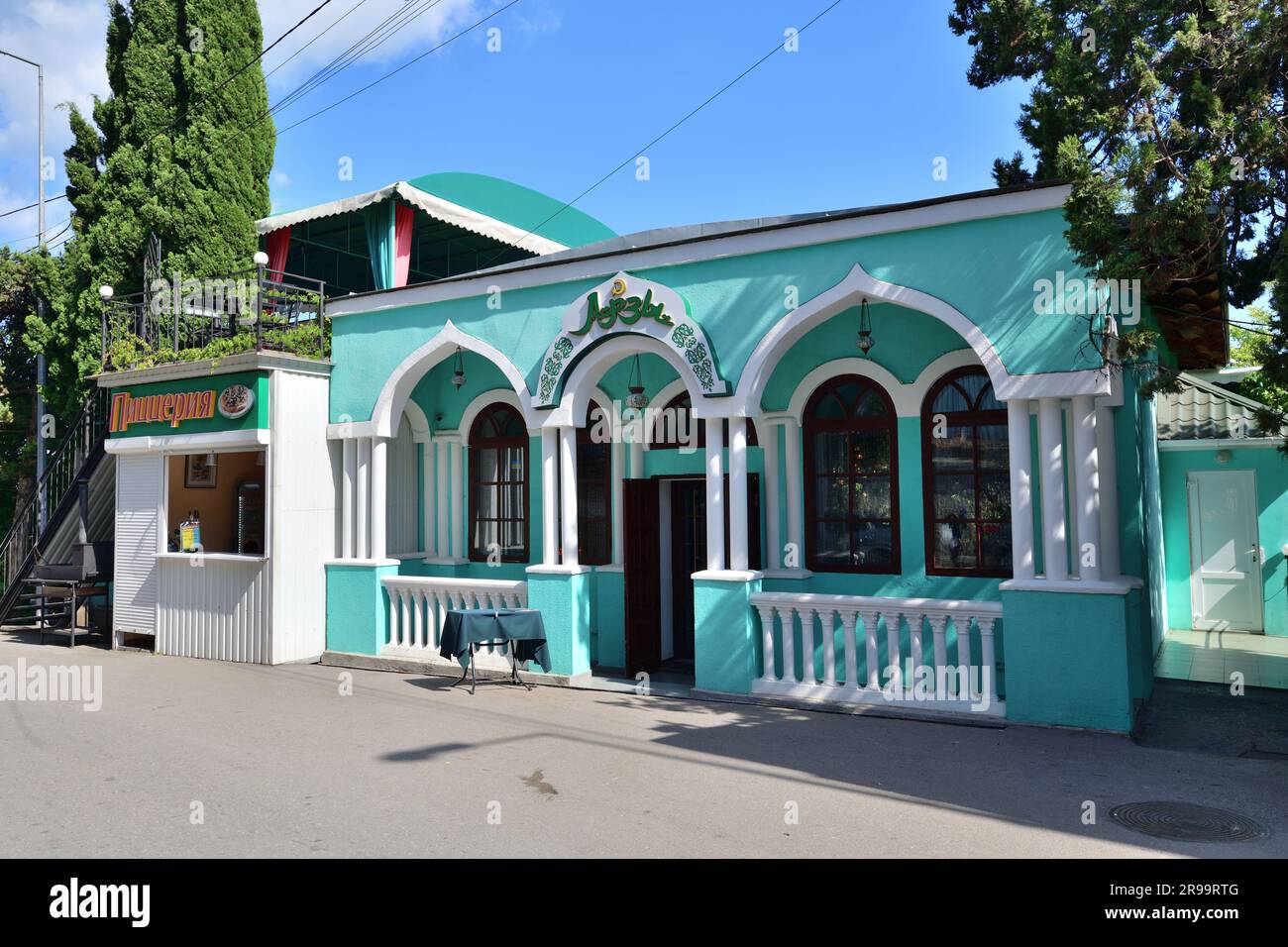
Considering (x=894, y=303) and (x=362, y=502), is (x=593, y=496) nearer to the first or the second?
(x=362, y=502)

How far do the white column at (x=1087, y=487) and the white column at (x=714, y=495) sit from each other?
294 centimetres

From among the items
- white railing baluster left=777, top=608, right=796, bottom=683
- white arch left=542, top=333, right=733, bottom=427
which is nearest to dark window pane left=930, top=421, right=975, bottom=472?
white railing baluster left=777, top=608, right=796, bottom=683

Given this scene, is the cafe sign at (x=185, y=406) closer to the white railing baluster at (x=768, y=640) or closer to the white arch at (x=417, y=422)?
the white arch at (x=417, y=422)

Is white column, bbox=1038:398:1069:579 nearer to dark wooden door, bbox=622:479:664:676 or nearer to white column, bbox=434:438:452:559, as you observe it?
dark wooden door, bbox=622:479:664:676

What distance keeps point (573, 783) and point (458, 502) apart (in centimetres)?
653

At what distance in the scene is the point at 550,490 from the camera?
32.4ft

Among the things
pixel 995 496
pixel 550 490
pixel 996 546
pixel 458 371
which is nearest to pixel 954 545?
pixel 996 546

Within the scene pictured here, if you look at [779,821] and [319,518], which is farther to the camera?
[319,518]

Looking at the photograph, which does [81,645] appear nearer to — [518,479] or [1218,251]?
[518,479]

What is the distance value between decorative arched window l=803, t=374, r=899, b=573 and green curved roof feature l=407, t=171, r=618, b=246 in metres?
9.40

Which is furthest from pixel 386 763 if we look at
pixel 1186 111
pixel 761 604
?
pixel 1186 111

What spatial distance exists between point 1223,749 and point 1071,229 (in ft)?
13.2

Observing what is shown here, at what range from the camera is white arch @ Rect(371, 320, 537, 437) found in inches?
404
